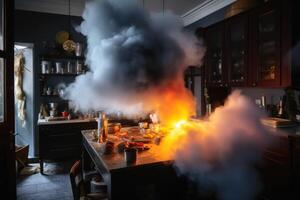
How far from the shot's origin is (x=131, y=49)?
1916mm

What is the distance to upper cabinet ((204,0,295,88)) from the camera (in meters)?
2.61

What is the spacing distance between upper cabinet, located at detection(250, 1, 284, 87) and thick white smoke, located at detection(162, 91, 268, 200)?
73 centimetres

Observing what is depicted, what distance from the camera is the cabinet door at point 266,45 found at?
2.69 m

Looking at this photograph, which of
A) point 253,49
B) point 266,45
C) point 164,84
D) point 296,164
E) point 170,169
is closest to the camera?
point 170,169

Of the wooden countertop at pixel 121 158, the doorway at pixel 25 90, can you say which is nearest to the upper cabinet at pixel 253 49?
the wooden countertop at pixel 121 158

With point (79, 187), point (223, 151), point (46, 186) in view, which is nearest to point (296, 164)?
point (223, 151)

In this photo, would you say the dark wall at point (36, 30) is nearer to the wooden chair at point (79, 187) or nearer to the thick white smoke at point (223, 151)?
the wooden chair at point (79, 187)

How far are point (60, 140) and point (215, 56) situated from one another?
Answer: 109 inches

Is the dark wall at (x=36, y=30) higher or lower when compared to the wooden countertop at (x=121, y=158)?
higher

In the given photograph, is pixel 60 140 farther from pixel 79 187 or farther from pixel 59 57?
pixel 79 187

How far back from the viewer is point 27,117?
446cm

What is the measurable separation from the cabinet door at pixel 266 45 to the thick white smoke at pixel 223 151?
2.41 feet

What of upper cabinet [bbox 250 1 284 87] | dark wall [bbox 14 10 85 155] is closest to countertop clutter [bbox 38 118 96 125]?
dark wall [bbox 14 10 85 155]

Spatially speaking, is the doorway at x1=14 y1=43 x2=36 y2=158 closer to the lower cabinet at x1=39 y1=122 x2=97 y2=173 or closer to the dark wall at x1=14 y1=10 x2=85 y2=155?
the dark wall at x1=14 y1=10 x2=85 y2=155
